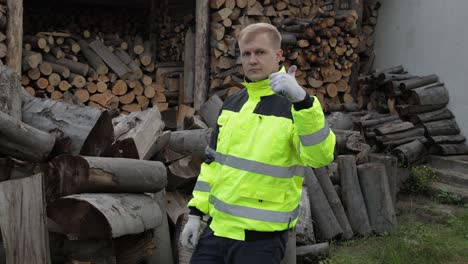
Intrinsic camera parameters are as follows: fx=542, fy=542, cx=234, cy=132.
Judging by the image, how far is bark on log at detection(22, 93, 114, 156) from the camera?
4105 mm

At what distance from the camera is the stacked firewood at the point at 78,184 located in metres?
3.19

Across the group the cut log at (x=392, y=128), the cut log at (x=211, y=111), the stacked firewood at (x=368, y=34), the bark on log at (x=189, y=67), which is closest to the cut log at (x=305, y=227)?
the cut log at (x=211, y=111)

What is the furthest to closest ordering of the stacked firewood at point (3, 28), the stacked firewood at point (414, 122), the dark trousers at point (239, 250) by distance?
1. the stacked firewood at point (414, 122)
2. the stacked firewood at point (3, 28)
3. the dark trousers at point (239, 250)

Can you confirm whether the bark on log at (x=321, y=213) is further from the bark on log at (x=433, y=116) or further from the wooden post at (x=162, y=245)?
the bark on log at (x=433, y=116)

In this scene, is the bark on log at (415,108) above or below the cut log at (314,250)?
above

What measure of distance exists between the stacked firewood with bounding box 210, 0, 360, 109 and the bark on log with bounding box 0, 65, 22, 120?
3.98m

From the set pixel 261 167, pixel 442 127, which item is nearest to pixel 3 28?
pixel 261 167

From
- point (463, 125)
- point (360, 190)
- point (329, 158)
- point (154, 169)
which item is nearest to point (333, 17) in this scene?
point (463, 125)

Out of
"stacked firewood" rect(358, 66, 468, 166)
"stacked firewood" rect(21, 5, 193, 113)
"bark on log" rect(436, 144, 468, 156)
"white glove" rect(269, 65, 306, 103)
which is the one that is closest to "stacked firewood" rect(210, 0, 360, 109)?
"stacked firewood" rect(358, 66, 468, 166)

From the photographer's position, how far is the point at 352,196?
18.0 feet

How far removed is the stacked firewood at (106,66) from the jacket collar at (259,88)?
5532 mm

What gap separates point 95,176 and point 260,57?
1572mm

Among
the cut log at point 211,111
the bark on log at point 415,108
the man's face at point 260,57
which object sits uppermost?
the man's face at point 260,57

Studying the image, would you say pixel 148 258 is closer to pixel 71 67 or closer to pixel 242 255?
pixel 242 255
